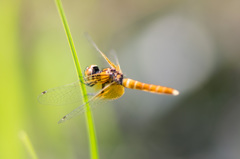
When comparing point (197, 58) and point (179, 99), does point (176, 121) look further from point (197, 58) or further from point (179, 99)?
point (197, 58)

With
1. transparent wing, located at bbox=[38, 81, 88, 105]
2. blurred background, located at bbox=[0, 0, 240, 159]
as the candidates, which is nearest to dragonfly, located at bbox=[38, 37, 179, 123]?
transparent wing, located at bbox=[38, 81, 88, 105]

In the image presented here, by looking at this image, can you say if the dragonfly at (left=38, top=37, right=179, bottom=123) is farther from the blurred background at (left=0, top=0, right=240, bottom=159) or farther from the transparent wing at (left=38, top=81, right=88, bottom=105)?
the blurred background at (left=0, top=0, right=240, bottom=159)

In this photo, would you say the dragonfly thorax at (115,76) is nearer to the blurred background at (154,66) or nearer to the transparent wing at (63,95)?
the transparent wing at (63,95)

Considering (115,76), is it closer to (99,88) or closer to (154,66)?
(99,88)

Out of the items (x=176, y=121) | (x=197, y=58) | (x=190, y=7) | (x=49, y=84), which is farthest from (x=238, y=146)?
(x=49, y=84)

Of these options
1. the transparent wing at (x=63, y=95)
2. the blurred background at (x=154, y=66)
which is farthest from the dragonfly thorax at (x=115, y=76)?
the blurred background at (x=154, y=66)
